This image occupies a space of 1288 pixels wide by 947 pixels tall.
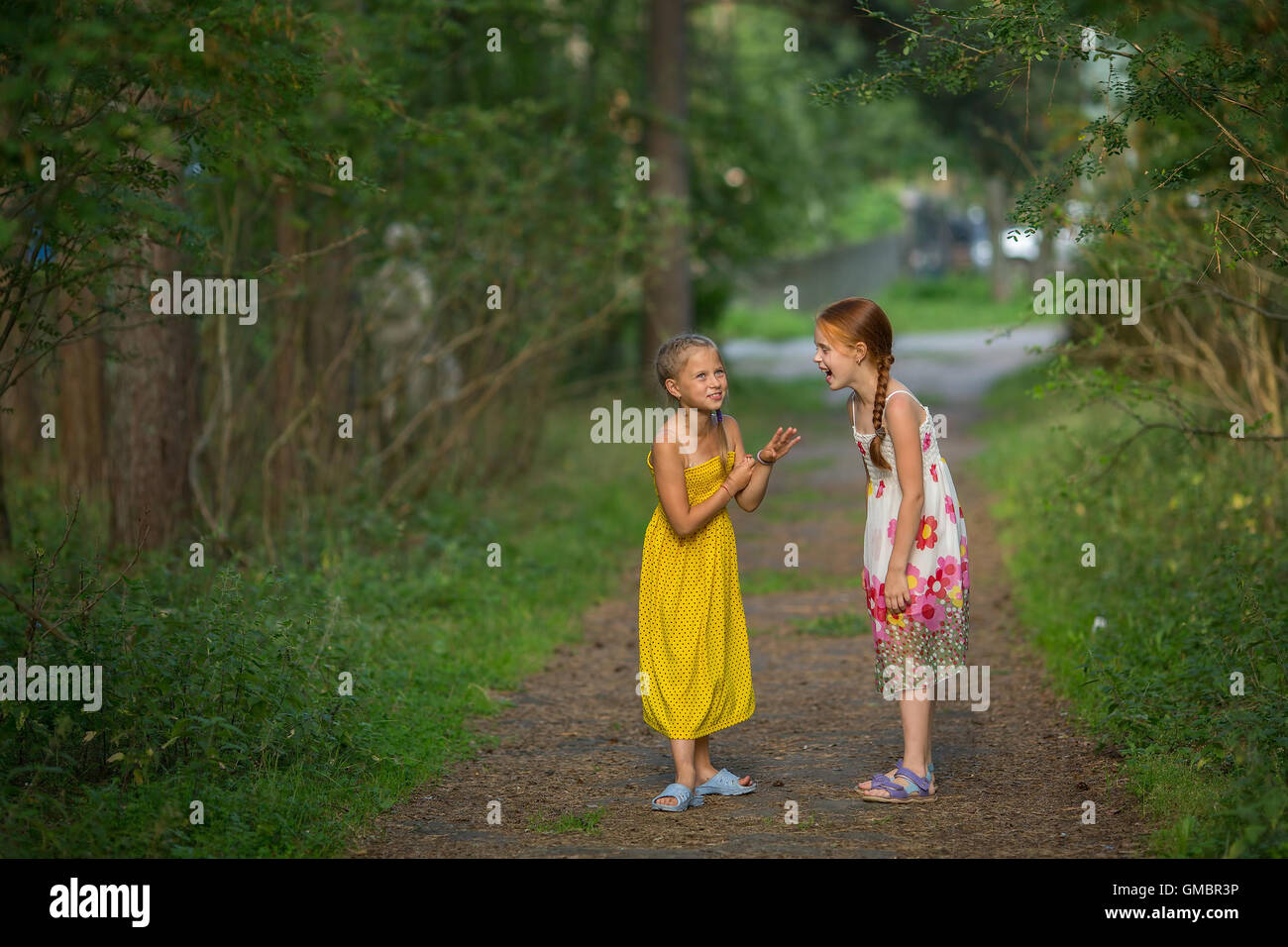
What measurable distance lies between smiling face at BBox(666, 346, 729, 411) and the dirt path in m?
1.41

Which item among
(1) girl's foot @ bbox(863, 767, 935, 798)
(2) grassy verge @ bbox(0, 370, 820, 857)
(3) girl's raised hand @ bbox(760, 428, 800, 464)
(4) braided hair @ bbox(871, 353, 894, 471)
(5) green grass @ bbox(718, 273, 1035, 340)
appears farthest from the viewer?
(5) green grass @ bbox(718, 273, 1035, 340)

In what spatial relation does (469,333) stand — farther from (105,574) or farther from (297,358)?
(105,574)

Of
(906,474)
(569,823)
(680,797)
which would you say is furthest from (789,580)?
(569,823)

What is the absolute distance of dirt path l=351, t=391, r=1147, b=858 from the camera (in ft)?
16.2

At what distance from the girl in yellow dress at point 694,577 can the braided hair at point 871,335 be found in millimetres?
396

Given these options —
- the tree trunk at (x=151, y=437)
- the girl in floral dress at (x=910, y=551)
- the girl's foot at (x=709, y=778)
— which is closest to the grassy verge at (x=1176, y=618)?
the girl in floral dress at (x=910, y=551)

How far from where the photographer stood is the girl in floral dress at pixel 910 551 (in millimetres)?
5262

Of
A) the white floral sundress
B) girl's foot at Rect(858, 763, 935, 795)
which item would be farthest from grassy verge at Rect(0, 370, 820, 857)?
the white floral sundress

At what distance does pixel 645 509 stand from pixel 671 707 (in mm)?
7125

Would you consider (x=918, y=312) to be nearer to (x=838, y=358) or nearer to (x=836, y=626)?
(x=836, y=626)

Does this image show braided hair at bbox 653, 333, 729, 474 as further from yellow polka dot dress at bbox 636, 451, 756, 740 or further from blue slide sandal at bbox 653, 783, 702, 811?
blue slide sandal at bbox 653, 783, 702, 811

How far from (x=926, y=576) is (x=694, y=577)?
31.5 inches

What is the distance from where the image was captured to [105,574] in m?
8.59

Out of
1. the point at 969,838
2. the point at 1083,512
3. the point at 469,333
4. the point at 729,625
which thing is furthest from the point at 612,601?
the point at 969,838
